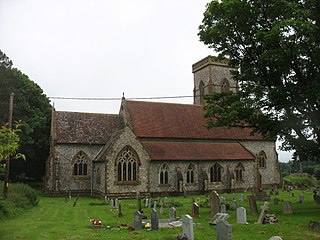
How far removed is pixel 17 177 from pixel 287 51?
115 ft

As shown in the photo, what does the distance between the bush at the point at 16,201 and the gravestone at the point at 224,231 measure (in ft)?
37.5

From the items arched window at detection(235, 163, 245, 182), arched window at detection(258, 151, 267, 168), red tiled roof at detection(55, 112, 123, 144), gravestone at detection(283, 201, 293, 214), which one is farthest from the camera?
arched window at detection(258, 151, 267, 168)

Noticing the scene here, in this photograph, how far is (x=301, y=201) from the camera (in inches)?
897

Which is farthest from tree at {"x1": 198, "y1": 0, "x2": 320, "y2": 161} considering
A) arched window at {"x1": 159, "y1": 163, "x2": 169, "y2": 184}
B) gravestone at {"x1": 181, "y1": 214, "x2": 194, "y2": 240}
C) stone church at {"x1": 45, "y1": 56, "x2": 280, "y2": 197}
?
arched window at {"x1": 159, "y1": 163, "x2": 169, "y2": 184}

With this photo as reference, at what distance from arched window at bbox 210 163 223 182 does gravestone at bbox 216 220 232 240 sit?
22.9 metres

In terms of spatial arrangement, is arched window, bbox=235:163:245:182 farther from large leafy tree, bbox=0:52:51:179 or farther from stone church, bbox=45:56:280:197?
large leafy tree, bbox=0:52:51:179

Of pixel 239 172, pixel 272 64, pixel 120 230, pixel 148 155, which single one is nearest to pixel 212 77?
pixel 239 172

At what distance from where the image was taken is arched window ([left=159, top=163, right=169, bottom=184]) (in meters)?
30.0

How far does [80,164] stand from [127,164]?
5.87 m

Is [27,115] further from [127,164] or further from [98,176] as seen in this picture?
[127,164]

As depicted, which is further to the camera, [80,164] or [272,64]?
[80,164]

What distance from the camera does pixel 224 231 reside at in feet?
31.1

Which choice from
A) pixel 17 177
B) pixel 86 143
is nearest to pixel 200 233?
pixel 86 143

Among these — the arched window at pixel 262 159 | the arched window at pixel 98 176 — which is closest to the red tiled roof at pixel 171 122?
the arched window at pixel 262 159
